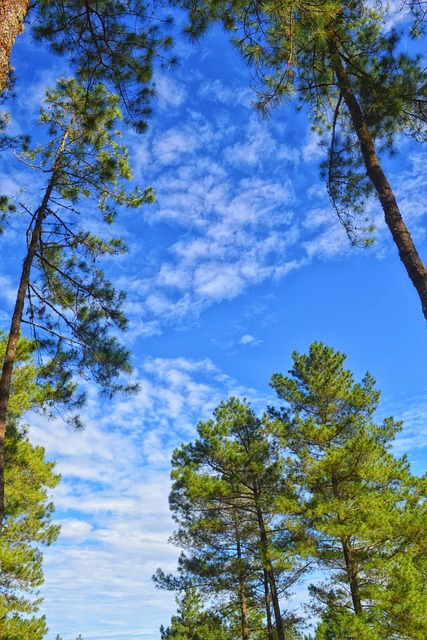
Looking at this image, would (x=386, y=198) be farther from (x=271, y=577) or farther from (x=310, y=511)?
(x=271, y=577)

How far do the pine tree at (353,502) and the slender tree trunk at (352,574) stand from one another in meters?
0.02

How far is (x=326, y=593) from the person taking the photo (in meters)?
11.9

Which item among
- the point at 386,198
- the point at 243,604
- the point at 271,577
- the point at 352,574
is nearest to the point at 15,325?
the point at 386,198

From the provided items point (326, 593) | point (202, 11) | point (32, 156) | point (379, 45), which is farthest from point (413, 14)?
point (326, 593)

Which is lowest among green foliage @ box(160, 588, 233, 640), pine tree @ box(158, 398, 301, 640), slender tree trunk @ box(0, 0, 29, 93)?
green foliage @ box(160, 588, 233, 640)

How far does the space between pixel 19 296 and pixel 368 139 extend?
5.75 m

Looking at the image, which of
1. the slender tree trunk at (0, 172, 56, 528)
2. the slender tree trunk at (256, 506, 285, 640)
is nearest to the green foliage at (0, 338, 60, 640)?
the slender tree trunk at (0, 172, 56, 528)

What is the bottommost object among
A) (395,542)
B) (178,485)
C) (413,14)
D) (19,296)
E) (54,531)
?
(395,542)

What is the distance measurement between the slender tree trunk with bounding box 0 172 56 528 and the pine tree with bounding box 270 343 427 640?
7.40 meters

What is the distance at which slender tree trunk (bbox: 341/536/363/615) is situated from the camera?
990 cm

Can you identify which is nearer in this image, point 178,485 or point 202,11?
point 202,11

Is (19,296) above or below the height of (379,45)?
below

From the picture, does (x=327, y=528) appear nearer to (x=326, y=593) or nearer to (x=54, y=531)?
(x=326, y=593)

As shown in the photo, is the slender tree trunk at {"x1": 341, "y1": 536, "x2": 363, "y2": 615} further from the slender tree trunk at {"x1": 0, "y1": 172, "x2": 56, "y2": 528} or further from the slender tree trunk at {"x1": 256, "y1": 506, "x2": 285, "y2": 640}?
the slender tree trunk at {"x1": 0, "y1": 172, "x2": 56, "y2": 528}
